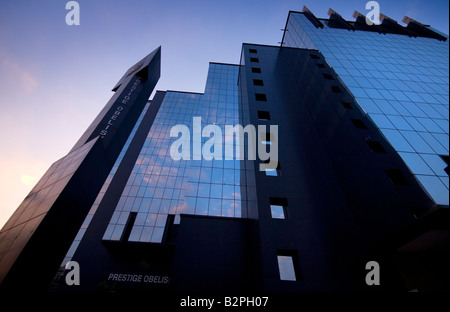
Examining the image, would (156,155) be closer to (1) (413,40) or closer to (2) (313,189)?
(2) (313,189)

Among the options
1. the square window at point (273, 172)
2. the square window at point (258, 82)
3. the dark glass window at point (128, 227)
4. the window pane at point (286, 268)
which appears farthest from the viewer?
the square window at point (258, 82)

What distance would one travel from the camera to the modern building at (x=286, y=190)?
37.9 ft

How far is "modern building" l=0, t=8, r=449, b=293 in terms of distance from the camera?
37.9ft

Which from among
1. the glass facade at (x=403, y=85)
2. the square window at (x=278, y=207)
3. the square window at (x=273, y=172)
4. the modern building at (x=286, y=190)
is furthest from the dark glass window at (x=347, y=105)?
the square window at (x=278, y=207)

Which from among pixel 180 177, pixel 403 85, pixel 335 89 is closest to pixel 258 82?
pixel 335 89

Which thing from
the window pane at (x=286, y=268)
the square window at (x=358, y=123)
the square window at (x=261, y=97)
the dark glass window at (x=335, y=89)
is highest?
the square window at (x=261, y=97)

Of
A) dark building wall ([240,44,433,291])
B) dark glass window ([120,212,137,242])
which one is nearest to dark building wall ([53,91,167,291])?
dark glass window ([120,212,137,242])

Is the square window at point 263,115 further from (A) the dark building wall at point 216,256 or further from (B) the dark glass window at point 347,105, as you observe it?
(A) the dark building wall at point 216,256

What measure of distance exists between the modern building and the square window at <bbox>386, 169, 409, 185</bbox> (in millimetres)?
65

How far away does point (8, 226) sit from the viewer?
11266 mm

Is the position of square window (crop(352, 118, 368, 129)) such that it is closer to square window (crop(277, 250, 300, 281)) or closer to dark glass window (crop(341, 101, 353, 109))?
dark glass window (crop(341, 101, 353, 109))

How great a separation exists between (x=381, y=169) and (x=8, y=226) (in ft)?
74.8

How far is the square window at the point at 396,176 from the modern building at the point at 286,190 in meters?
0.06

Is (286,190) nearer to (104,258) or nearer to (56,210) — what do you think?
(56,210)
